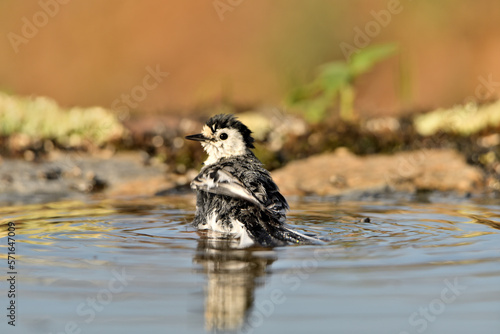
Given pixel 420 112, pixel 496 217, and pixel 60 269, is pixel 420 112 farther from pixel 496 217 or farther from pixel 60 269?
pixel 60 269

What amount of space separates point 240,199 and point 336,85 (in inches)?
236

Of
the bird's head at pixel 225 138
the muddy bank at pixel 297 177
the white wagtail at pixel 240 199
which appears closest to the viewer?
the white wagtail at pixel 240 199

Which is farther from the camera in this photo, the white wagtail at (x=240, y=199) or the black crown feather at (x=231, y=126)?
the black crown feather at (x=231, y=126)

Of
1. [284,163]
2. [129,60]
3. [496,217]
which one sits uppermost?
[129,60]

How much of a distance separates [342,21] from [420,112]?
4.98 metres

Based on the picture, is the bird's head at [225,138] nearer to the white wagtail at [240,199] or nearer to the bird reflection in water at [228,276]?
the white wagtail at [240,199]

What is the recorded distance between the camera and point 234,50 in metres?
20.9

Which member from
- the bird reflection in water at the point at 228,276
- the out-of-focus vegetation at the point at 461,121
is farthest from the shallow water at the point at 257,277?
the out-of-focus vegetation at the point at 461,121

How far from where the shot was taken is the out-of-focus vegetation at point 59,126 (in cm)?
1265

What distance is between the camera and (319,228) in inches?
293

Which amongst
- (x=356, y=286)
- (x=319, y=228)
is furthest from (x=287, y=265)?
(x=319, y=228)

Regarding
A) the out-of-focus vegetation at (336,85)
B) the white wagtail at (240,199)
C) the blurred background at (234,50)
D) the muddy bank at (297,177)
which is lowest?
the white wagtail at (240,199)

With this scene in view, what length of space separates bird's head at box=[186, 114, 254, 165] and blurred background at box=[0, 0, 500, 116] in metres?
6.82

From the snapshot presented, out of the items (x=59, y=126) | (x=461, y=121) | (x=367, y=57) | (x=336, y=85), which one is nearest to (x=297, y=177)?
(x=336, y=85)
